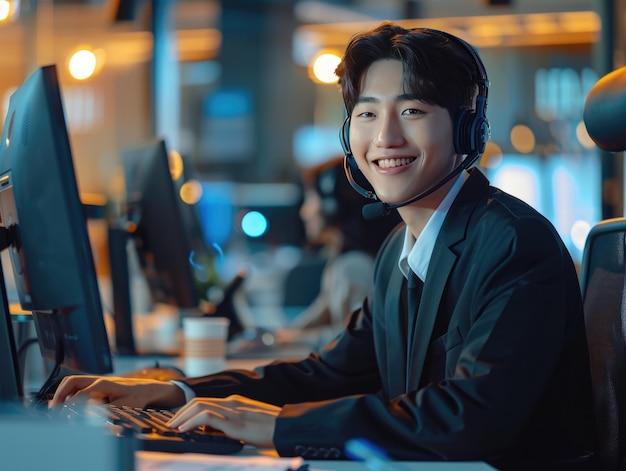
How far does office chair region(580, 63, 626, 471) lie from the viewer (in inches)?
49.9

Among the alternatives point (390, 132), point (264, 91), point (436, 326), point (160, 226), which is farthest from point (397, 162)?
point (264, 91)

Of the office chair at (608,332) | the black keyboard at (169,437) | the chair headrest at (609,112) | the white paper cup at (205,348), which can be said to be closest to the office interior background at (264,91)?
the white paper cup at (205,348)

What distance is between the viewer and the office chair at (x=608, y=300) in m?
1.27

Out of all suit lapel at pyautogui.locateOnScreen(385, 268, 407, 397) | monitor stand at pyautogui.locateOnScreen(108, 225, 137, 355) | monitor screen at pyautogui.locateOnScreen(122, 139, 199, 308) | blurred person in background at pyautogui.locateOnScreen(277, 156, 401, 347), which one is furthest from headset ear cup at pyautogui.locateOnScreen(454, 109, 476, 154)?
blurred person in background at pyautogui.locateOnScreen(277, 156, 401, 347)

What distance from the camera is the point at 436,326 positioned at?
4.21 ft

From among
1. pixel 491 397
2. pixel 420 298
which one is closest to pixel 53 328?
pixel 420 298

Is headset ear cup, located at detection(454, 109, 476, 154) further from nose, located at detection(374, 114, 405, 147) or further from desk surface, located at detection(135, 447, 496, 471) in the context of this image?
desk surface, located at detection(135, 447, 496, 471)

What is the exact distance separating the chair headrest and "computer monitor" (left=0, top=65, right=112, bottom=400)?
2.56 ft

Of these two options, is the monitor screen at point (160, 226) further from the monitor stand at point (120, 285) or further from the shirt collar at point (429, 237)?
the shirt collar at point (429, 237)

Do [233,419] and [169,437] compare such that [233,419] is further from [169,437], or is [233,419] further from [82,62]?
[82,62]

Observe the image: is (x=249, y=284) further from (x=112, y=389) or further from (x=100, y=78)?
(x=112, y=389)

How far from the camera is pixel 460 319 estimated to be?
4.00 feet

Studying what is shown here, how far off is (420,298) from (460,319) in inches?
5.0

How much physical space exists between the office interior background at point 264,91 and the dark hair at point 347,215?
7.94 ft
